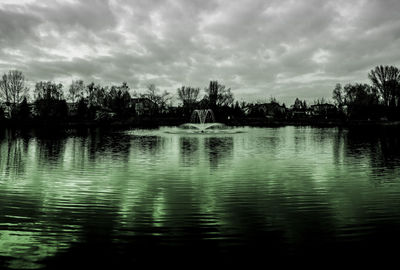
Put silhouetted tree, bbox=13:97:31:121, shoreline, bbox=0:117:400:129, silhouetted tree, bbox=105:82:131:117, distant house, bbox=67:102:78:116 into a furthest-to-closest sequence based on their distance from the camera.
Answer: silhouetted tree, bbox=105:82:131:117, distant house, bbox=67:102:78:116, silhouetted tree, bbox=13:97:31:121, shoreline, bbox=0:117:400:129

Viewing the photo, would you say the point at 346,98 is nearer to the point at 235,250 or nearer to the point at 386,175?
the point at 386,175

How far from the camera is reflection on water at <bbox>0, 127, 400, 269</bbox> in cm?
545

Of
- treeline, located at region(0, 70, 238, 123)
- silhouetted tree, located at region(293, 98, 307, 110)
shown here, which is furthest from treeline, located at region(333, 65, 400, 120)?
silhouetted tree, located at region(293, 98, 307, 110)

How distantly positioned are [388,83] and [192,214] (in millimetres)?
93465

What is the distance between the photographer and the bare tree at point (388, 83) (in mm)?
82319

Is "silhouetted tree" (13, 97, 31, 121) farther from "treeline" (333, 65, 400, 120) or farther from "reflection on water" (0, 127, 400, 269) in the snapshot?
"treeline" (333, 65, 400, 120)

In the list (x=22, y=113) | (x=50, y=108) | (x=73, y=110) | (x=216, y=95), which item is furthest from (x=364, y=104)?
(x=73, y=110)

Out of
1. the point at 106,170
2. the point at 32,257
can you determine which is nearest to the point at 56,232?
the point at 32,257

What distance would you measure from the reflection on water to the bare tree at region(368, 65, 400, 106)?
82827 mm

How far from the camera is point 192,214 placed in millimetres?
7617

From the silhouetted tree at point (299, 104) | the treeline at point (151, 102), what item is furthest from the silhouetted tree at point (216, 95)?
the silhouetted tree at point (299, 104)

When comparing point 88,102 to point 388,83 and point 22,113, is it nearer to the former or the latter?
point 22,113

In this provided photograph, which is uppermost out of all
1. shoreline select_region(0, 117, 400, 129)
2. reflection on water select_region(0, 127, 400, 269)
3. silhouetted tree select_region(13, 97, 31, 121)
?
silhouetted tree select_region(13, 97, 31, 121)

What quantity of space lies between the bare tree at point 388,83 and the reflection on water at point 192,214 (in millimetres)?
82827
